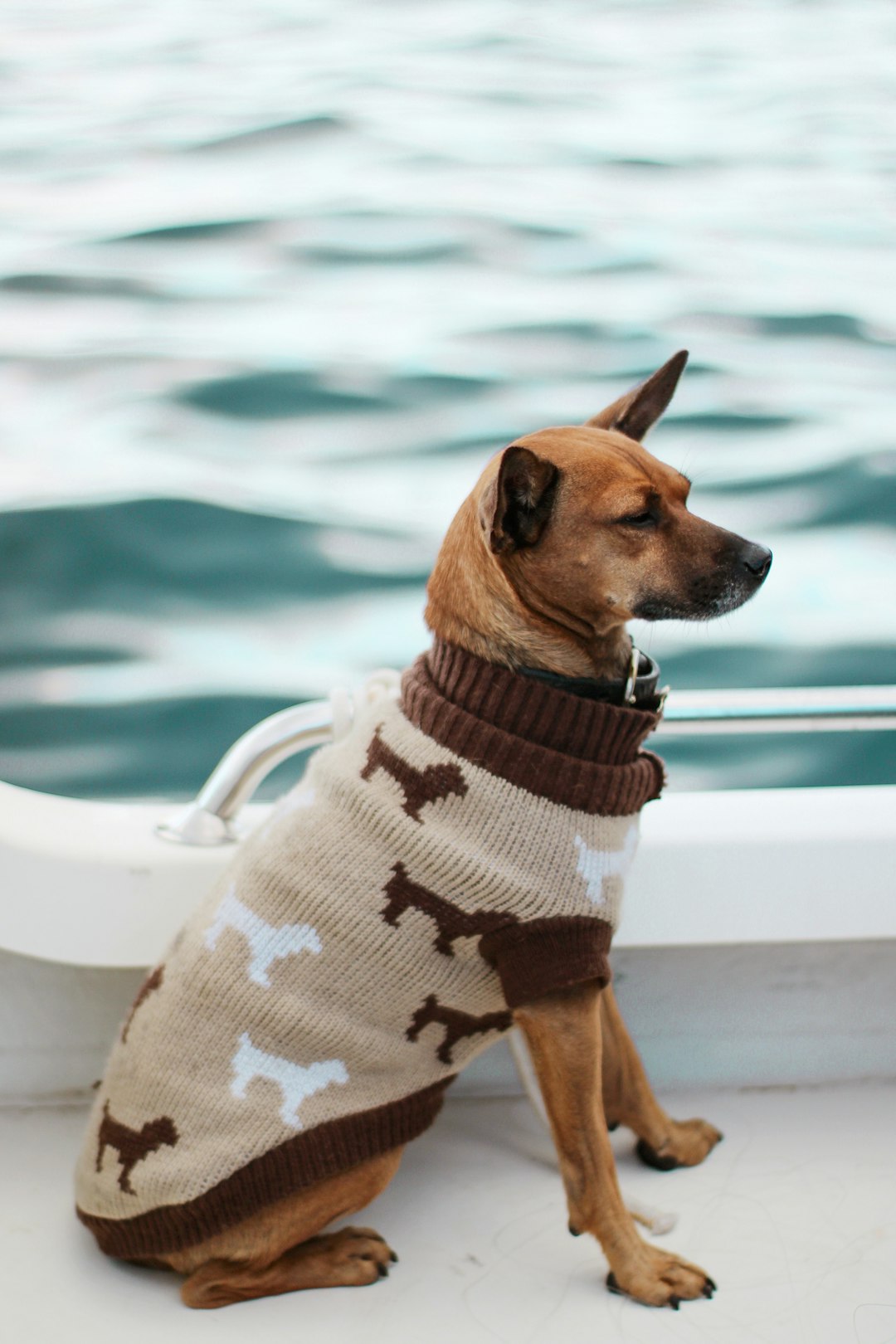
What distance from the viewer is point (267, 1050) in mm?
1062

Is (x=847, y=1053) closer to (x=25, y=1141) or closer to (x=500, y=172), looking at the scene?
(x=25, y=1141)

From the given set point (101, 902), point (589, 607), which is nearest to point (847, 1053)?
point (589, 607)

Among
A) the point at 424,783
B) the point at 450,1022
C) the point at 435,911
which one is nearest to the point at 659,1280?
the point at 450,1022

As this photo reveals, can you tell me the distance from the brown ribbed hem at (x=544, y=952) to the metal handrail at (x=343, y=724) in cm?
34

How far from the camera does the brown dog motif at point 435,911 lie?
103cm

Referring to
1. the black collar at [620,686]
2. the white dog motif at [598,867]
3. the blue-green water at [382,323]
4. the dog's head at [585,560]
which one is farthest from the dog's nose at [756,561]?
the blue-green water at [382,323]

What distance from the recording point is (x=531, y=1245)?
1.20 m

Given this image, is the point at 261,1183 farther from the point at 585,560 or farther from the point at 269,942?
the point at 585,560

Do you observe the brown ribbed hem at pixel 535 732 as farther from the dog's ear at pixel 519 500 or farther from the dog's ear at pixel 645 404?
the dog's ear at pixel 645 404

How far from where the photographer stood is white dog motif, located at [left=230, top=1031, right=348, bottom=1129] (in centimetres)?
106

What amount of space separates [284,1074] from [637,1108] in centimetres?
45

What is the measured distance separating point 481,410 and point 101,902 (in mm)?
2322

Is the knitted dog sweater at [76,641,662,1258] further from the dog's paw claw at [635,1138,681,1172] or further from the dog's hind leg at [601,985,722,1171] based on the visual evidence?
the dog's paw claw at [635,1138,681,1172]

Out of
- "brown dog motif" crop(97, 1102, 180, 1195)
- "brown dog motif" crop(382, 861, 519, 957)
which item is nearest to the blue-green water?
"brown dog motif" crop(97, 1102, 180, 1195)
